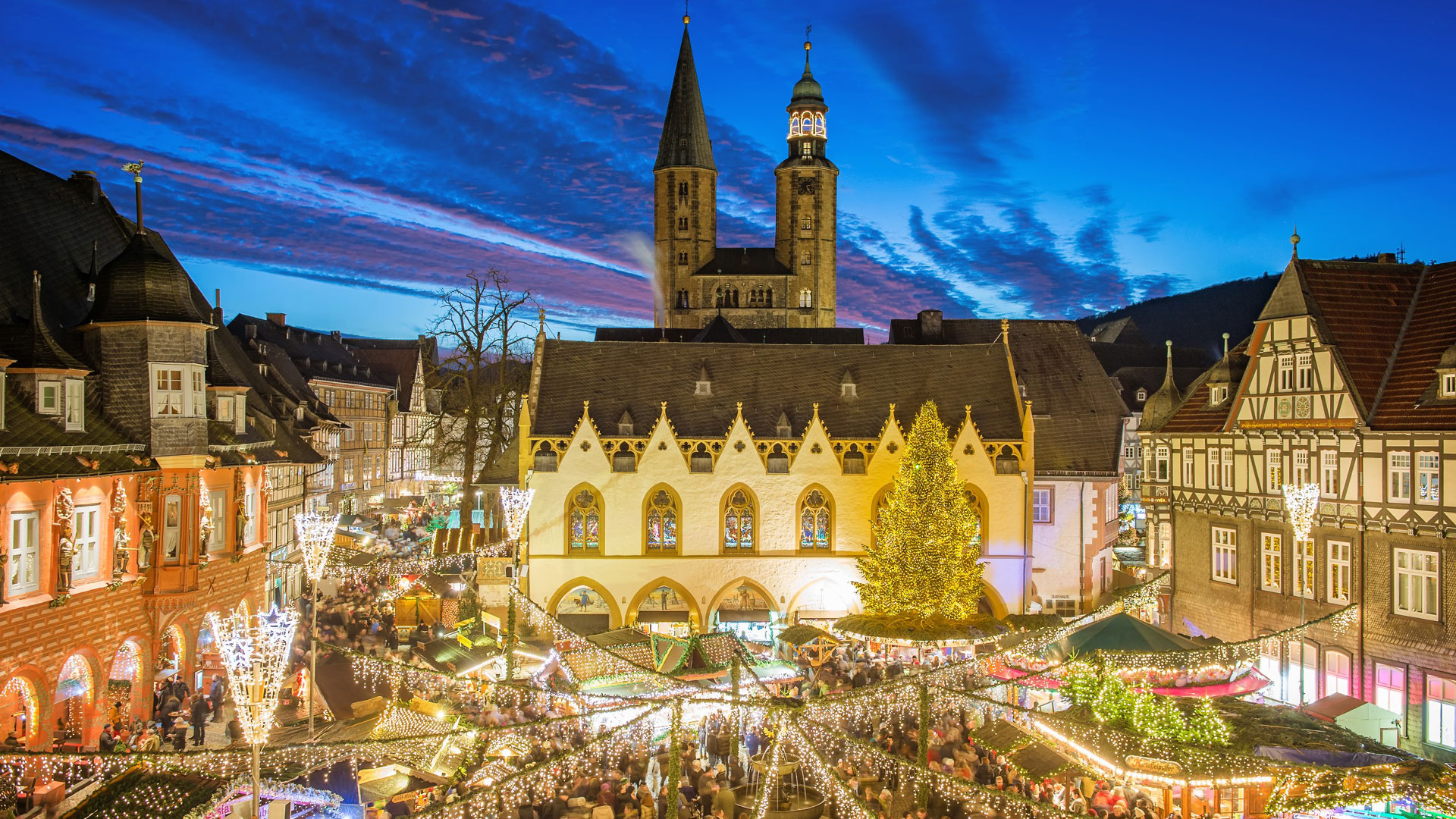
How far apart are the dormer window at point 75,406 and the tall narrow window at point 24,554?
2.20 meters

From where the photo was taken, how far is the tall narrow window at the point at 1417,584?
2350 centimetres

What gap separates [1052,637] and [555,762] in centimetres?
1531

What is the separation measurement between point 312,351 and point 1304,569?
2177 inches

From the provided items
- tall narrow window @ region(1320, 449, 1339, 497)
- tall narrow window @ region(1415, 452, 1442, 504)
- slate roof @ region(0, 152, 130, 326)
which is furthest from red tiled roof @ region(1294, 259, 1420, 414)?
slate roof @ region(0, 152, 130, 326)

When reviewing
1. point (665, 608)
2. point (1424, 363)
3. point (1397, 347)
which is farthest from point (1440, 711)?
point (665, 608)

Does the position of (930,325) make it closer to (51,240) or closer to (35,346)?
(51,240)

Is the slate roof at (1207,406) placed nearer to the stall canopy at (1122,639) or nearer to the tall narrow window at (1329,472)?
the tall narrow window at (1329,472)

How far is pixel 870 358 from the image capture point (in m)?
37.6

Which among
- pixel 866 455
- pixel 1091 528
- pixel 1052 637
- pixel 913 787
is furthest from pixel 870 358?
pixel 913 787

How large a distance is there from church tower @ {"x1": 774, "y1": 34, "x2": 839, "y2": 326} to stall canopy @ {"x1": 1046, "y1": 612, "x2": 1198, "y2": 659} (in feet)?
209

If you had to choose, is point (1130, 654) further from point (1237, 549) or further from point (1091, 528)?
point (1091, 528)

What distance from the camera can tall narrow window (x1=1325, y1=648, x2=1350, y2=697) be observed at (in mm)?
25641

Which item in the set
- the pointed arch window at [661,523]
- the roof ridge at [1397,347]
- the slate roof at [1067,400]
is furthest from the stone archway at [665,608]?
the roof ridge at [1397,347]

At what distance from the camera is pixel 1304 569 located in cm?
2720
